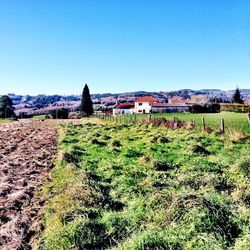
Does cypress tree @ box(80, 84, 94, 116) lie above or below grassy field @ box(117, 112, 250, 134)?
above

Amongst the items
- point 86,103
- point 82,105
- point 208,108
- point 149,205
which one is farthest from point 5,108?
point 149,205

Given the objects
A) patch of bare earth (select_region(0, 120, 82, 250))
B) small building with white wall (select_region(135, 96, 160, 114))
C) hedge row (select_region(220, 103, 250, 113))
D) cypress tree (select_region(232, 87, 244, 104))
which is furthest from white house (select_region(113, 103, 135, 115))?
patch of bare earth (select_region(0, 120, 82, 250))

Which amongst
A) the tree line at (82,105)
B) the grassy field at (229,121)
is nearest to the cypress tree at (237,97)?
the tree line at (82,105)

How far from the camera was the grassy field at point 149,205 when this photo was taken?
21.2ft

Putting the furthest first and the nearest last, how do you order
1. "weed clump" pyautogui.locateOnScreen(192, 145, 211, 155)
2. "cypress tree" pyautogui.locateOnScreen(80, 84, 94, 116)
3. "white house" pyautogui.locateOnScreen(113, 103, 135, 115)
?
"white house" pyautogui.locateOnScreen(113, 103, 135, 115) < "cypress tree" pyautogui.locateOnScreen(80, 84, 94, 116) < "weed clump" pyautogui.locateOnScreen(192, 145, 211, 155)

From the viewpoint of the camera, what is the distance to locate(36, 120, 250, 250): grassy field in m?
6.46

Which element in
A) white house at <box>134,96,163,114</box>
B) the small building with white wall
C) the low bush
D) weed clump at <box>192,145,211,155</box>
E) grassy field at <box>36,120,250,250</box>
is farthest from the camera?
the small building with white wall

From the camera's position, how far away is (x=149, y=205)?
8109 millimetres

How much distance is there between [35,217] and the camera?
869cm

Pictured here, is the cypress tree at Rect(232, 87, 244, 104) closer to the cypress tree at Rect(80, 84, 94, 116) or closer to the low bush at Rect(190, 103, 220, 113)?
the low bush at Rect(190, 103, 220, 113)

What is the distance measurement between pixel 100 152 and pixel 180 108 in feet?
406

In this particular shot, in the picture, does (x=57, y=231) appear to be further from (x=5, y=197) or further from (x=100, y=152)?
(x=100, y=152)

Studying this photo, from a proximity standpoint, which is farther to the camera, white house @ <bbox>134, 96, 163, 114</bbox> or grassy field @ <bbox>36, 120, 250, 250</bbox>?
white house @ <bbox>134, 96, 163, 114</bbox>

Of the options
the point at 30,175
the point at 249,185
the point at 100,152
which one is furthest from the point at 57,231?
the point at 100,152
